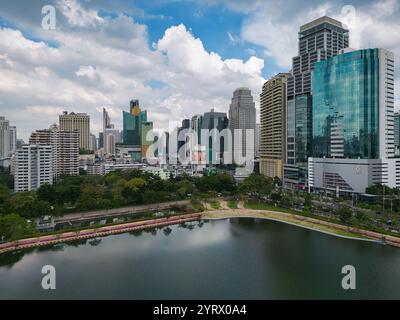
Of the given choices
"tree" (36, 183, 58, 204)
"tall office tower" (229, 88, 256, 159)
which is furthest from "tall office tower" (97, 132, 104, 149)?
"tree" (36, 183, 58, 204)

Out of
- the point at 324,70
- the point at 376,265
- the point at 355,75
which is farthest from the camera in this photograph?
the point at 324,70

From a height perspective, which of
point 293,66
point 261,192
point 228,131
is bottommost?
point 261,192

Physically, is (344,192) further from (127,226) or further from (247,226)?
(127,226)

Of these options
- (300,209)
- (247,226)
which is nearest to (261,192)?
(300,209)

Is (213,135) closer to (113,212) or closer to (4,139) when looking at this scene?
(113,212)

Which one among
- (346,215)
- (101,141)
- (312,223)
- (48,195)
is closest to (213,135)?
(48,195)

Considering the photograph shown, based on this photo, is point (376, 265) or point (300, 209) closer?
point (376, 265)

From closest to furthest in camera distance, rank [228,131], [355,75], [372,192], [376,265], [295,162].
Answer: [376,265] < [372,192] < [355,75] < [295,162] < [228,131]
